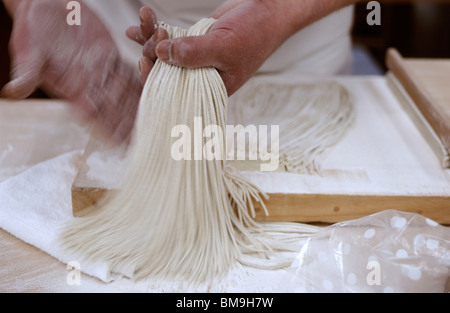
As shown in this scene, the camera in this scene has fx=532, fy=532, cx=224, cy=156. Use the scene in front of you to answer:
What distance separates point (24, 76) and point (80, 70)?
9 cm

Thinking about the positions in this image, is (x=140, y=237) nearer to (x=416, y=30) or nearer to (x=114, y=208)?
(x=114, y=208)

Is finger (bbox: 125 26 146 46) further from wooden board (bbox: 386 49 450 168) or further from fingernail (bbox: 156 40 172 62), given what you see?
wooden board (bbox: 386 49 450 168)

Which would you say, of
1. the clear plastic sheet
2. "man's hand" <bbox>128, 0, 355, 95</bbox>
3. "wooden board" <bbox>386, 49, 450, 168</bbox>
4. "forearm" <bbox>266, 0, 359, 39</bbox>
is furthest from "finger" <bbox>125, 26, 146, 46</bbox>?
"wooden board" <bbox>386, 49, 450, 168</bbox>

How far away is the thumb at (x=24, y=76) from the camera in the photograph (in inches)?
31.1

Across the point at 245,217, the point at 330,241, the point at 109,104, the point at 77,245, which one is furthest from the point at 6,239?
the point at 330,241

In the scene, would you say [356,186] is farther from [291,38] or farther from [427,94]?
[291,38]

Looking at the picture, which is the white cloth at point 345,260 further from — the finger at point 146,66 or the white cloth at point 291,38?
the white cloth at point 291,38

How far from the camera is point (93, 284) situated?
706 mm

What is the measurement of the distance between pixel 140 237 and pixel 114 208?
0.21 ft

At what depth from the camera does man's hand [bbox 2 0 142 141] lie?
845mm

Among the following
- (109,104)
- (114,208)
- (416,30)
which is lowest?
(416,30)

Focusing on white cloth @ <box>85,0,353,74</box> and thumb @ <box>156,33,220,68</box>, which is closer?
thumb @ <box>156,33,220,68</box>

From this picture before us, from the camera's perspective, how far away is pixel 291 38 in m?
1.19

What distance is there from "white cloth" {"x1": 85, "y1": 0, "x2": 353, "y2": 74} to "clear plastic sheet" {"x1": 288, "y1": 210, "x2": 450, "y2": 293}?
473 mm
